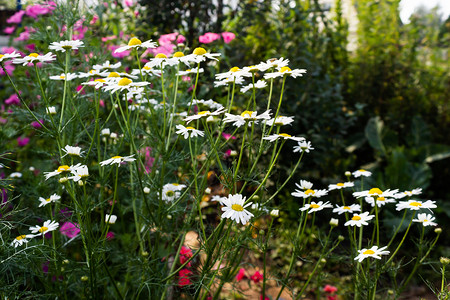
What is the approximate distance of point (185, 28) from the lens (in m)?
3.05

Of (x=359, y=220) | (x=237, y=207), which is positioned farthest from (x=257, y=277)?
(x=237, y=207)

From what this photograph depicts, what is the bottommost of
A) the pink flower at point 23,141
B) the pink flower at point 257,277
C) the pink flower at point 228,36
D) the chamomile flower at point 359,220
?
the pink flower at point 257,277

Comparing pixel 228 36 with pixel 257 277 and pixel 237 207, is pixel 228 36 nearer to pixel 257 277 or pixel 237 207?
pixel 257 277

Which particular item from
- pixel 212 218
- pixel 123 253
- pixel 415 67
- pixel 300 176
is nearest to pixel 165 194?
pixel 123 253

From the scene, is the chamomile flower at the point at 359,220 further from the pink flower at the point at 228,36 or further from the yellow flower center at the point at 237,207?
the pink flower at the point at 228,36

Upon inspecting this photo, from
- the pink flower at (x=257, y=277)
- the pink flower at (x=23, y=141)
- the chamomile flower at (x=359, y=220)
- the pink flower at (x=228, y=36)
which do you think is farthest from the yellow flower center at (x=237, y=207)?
the pink flower at (x=23, y=141)

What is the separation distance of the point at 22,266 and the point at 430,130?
3609 millimetres

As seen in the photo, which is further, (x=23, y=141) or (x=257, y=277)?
(x=23, y=141)

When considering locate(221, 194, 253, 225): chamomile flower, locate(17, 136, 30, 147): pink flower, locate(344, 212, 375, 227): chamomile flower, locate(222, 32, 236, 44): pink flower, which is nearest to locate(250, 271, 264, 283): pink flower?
locate(344, 212, 375, 227): chamomile flower

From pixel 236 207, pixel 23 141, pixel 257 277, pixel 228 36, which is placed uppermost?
pixel 228 36

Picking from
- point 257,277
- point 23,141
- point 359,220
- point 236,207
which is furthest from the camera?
point 23,141

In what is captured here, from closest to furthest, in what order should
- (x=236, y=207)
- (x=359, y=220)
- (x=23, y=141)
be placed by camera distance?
(x=236, y=207) → (x=359, y=220) → (x=23, y=141)

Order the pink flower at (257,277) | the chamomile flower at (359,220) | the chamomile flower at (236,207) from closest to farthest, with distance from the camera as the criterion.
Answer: the chamomile flower at (236,207) < the chamomile flower at (359,220) < the pink flower at (257,277)

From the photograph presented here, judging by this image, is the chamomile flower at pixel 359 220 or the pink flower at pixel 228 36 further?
the pink flower at pixel 228 36
